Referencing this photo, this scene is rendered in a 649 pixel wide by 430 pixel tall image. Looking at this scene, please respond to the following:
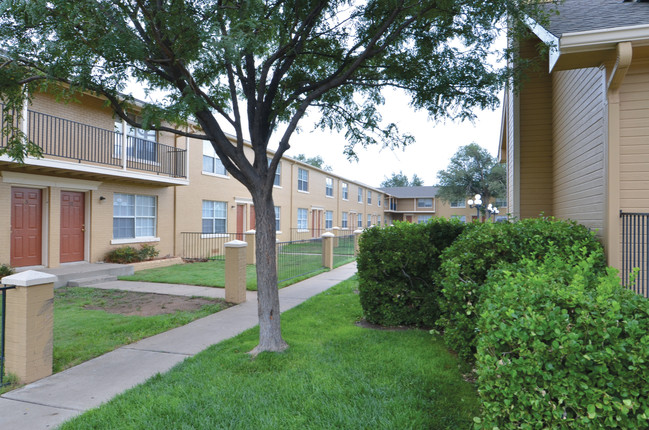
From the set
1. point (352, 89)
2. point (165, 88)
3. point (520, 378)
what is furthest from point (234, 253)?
point (520, 378)

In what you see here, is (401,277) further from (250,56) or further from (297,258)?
(297,258)

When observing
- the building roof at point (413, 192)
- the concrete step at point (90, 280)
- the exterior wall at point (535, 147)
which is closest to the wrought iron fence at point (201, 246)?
the concrete step at point (90, 280)

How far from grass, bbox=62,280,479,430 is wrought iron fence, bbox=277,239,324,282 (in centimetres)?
543

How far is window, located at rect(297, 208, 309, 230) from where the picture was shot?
25.6 m

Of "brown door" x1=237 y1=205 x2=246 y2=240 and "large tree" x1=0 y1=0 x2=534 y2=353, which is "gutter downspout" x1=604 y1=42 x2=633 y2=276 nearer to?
"large tree" x1=0 y1=0 x2=534 y2=353

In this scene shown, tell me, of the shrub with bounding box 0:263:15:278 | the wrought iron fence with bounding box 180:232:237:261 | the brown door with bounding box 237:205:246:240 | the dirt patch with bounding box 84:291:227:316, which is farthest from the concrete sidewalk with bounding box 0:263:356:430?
the brown door with bounding box 237:205:246:240

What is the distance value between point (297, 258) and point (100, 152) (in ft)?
22.7

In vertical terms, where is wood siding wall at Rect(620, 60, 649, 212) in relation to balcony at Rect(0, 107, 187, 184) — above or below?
below

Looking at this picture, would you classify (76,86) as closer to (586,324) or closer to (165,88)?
(165,88)

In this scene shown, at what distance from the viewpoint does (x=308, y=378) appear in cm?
404

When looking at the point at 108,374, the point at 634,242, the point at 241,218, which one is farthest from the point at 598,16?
the point at 241,218

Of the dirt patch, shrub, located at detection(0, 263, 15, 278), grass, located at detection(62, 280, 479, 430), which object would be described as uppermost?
shrub, located at detection(0, 263, 15, 278)

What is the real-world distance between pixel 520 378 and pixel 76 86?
5.64 m

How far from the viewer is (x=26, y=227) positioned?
10648 mm
